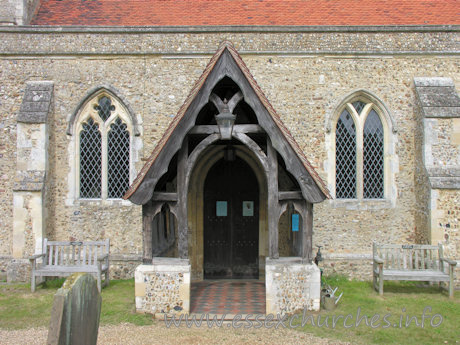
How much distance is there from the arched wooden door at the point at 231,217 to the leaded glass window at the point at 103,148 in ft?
7.07

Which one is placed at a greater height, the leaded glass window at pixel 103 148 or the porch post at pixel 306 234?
the leaded glass window at pixel 103 148

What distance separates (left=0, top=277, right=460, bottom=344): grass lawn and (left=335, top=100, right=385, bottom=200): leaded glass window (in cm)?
224

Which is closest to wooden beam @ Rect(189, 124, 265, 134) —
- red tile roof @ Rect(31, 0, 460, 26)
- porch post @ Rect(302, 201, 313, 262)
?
porch post @ Rect(302, 201, 313, 262)

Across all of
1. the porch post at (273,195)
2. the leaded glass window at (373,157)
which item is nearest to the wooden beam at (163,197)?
the porch post at (273,195)

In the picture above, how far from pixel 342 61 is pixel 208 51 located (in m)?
3.19

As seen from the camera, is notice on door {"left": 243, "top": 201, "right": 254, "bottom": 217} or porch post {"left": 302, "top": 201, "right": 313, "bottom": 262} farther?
notice on door {"left": 243, "top": 201, "right": 254, "bottom": 217}

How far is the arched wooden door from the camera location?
31.0ft

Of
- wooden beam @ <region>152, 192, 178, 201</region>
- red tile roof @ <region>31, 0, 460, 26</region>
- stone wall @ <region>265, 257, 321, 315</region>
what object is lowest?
stone wall @ <region>265, 257, 321, 315</region>

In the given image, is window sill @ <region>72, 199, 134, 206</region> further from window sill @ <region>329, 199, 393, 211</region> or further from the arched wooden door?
window sill @ <region>329, 199, 393, 211</region>

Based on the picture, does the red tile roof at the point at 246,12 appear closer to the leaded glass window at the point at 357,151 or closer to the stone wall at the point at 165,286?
the leaded glass window at the point at 357,151

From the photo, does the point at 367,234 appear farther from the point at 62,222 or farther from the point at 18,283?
the point at 18,283

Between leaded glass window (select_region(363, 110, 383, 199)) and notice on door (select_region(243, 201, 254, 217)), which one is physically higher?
leaded glass window (select_region(363, 110, 383, 199))

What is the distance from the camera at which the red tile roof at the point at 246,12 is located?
10883 millimetres

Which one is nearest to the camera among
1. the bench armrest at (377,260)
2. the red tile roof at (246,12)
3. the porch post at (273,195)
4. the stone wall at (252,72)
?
the porch post at (273,195)
